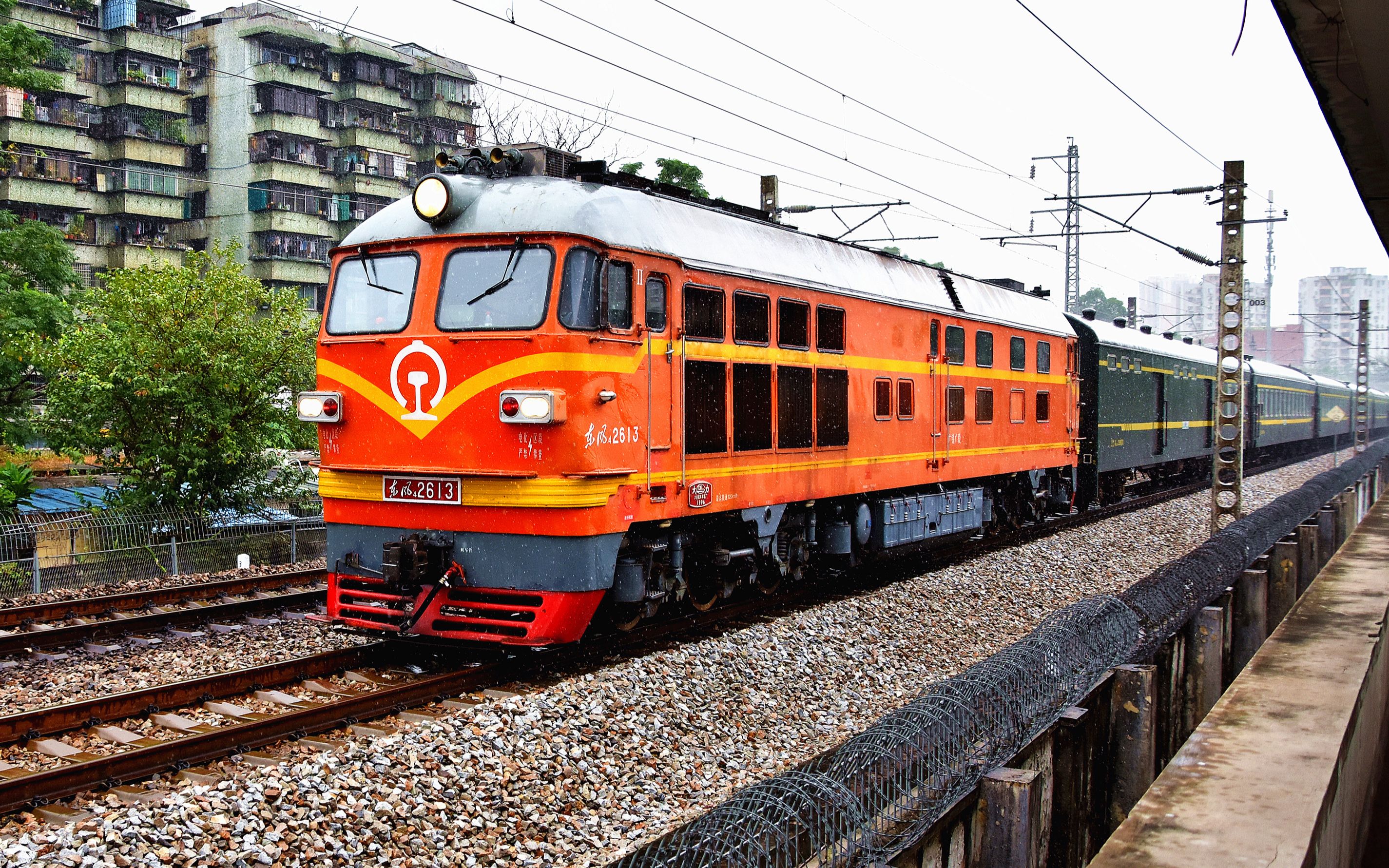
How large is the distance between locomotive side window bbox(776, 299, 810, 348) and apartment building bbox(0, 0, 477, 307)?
129ft

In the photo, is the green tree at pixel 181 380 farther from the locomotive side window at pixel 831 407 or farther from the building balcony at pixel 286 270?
the building balcony at pixel 286 270

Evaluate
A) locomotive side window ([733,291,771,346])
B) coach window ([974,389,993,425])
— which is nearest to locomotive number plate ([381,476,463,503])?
locomotive side window ([733,291,771,346])

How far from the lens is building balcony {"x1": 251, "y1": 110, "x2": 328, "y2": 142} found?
174 ft

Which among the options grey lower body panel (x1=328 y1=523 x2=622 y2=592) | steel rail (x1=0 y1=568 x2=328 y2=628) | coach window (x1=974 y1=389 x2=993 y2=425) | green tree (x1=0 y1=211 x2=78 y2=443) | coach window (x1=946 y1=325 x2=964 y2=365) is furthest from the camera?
green tree (x1=0 y1=211 x2=78 y2=443)

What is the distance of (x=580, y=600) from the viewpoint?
362 inches

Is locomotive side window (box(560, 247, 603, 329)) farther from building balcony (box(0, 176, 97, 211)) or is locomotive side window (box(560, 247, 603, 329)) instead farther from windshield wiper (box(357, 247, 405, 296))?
building balcony (box(0, 176, 97, 211))

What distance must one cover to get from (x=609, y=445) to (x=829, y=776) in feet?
14.9

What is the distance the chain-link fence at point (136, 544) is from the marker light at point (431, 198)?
7635 mm

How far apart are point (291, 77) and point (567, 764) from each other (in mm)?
53136

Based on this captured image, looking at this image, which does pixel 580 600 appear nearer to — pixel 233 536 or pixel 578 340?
pixel 578 340

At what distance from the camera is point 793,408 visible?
1205 cm

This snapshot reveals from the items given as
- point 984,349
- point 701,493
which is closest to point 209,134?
point 984,349

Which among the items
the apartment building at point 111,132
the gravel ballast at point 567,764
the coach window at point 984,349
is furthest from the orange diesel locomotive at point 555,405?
the apartment building at point 111,132

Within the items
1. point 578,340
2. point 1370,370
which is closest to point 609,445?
point 578,340
